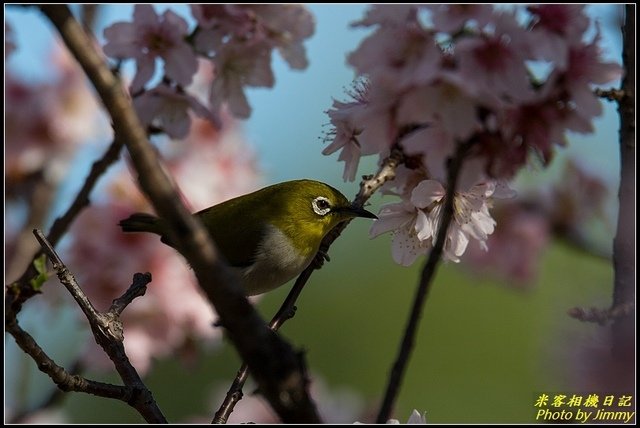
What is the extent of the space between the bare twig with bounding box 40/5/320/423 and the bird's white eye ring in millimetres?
2074

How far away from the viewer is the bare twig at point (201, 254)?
1057 mm

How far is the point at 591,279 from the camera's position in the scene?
2354 mm

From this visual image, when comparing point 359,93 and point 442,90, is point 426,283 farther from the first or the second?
point 359,93

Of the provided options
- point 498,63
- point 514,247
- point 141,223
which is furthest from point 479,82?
point 514,247

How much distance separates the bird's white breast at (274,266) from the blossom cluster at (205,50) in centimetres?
59

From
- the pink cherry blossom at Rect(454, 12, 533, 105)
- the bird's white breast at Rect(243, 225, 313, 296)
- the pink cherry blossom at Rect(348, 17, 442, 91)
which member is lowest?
the pink cherry blossom at Rect(454, 12, 533, 105)

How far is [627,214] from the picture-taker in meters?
1.95

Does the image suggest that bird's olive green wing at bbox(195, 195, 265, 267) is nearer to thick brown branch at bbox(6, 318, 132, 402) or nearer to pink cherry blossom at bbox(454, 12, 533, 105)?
thick brown branch at bbox(6, 318, 132, 402)

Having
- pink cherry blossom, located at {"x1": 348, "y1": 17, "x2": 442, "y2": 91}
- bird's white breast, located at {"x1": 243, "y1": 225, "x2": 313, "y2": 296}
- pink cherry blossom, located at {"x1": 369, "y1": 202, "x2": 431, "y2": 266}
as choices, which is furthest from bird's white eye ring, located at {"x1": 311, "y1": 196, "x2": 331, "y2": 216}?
pink cherry blossom, located at {"x1": 348, "y1": 17, "x2": 442, "y2": 91}

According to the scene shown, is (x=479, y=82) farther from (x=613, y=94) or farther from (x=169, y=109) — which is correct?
(x=169, y=109)

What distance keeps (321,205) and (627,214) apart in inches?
60.1

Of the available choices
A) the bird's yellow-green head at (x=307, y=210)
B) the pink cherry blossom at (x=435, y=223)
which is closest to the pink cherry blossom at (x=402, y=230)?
the pink cherry blossom at (x=435, y=223)

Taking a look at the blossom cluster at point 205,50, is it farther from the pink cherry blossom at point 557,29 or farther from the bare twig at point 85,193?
the pink cherry blossom at point 557,29

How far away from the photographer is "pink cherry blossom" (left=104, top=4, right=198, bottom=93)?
260cm
